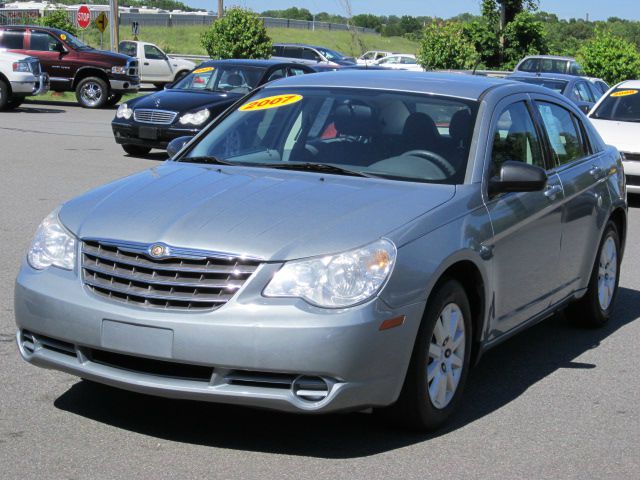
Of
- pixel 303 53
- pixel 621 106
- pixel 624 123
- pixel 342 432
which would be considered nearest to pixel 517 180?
pixel 342 432

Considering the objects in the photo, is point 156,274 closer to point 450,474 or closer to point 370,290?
point 370,290

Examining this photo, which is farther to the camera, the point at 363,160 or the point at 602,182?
the point at 602,182

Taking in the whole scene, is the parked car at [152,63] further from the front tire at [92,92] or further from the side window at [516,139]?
the side window at [516,139]

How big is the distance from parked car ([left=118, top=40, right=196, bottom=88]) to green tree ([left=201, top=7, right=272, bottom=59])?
2.23 metres

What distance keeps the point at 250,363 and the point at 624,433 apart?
189 cm

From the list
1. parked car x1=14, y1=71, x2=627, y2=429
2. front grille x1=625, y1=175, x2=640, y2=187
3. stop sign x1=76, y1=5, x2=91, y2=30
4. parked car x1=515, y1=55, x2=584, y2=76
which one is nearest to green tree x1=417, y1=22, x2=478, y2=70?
parked car x1=515, y1=55, x2=584, y2=76

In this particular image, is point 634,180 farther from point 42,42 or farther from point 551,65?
point 551,65

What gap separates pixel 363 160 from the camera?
6.01 meters

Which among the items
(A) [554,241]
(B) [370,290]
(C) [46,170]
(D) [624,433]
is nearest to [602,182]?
(A) [554,241]

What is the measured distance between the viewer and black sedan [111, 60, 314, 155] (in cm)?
1728

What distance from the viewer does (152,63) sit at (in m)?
41.1

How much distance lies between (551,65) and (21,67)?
16055 mm

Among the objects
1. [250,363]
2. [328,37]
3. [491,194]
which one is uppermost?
[491,194]

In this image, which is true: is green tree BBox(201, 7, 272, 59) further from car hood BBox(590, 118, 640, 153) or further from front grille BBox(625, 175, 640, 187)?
front grille BBox(625, 175, 640, 187)
